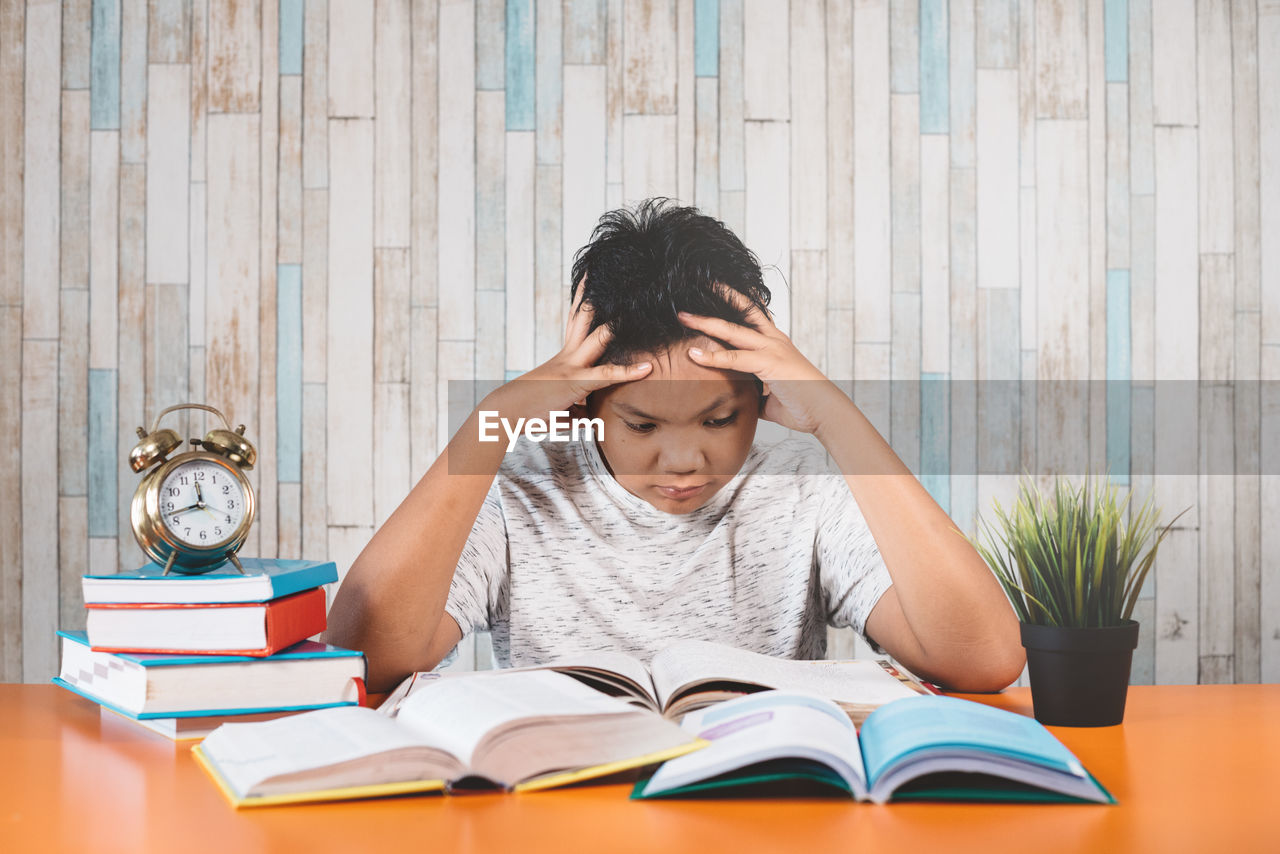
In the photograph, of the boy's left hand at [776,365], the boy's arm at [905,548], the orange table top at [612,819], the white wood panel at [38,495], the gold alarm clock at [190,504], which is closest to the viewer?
the orange table top at [612,819]

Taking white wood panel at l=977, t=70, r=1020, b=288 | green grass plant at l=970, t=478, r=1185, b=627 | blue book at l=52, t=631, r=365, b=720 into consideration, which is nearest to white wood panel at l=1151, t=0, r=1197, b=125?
white wood panel at l=977, t=70, r=1020, b=288

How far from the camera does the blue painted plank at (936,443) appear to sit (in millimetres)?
2150

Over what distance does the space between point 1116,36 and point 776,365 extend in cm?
144

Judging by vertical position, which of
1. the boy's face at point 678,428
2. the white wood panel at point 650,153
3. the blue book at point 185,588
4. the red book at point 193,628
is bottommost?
the red book at point 193,628

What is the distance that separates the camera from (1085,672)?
0.89 metres

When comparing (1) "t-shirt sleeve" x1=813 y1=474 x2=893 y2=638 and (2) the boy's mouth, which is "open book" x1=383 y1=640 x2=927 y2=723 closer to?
(1) "t-shirt sleeve" x1=813 y1=474 x2=893 y2=638

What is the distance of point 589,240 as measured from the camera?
213 centimetres

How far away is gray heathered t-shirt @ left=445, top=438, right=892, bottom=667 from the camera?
1385 millimetres

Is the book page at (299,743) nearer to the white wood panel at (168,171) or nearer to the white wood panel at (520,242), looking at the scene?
the white wood panel at (520,242)

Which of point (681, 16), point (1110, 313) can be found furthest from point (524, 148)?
point (1110, 313)

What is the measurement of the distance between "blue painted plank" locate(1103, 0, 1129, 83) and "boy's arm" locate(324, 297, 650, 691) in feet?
5.29

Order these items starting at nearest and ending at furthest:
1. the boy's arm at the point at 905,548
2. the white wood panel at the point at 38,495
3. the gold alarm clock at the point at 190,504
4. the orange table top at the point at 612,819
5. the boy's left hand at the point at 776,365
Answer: the orange table top at the point at 612,819 < the gold alarm clock at the point at 190,504 < the boy's arm at the point at 905,548 < the boy's left hand at the point at 776,365 < the white wood panel at the point at 38,495

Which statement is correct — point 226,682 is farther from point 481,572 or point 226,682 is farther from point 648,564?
point 648,564

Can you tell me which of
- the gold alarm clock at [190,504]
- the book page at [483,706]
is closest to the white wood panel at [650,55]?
the gold alarm clock at [190,504]
